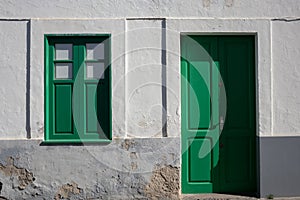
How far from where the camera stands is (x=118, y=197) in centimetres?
683

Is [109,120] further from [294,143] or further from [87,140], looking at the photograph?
[294,143]

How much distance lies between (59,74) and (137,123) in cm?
147

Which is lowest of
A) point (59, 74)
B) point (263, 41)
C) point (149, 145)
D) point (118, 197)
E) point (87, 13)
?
point (118, 197)

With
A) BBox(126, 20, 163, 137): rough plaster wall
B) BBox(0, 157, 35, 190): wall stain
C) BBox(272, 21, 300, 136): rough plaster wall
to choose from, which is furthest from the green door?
BBox(0, 157, 35, 190): wall stain

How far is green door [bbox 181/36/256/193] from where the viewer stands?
7.10 m

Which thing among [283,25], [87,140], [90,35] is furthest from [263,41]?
[87,140]

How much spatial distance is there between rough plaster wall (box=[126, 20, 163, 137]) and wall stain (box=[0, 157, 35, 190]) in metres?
1.70

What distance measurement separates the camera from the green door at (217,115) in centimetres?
710

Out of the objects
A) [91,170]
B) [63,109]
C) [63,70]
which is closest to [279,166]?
[91,170]

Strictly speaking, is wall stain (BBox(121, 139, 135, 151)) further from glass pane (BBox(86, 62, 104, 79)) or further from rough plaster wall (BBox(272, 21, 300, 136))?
rough plaster wall (BBox(272, 21, 300, 136))

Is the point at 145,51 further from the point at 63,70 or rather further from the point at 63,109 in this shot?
the point at 63,109

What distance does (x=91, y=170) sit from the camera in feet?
22.4

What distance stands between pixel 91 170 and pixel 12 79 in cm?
188

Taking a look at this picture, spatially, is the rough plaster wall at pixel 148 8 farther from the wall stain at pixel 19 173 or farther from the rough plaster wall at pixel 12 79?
the wall stain at pixel 19 173
